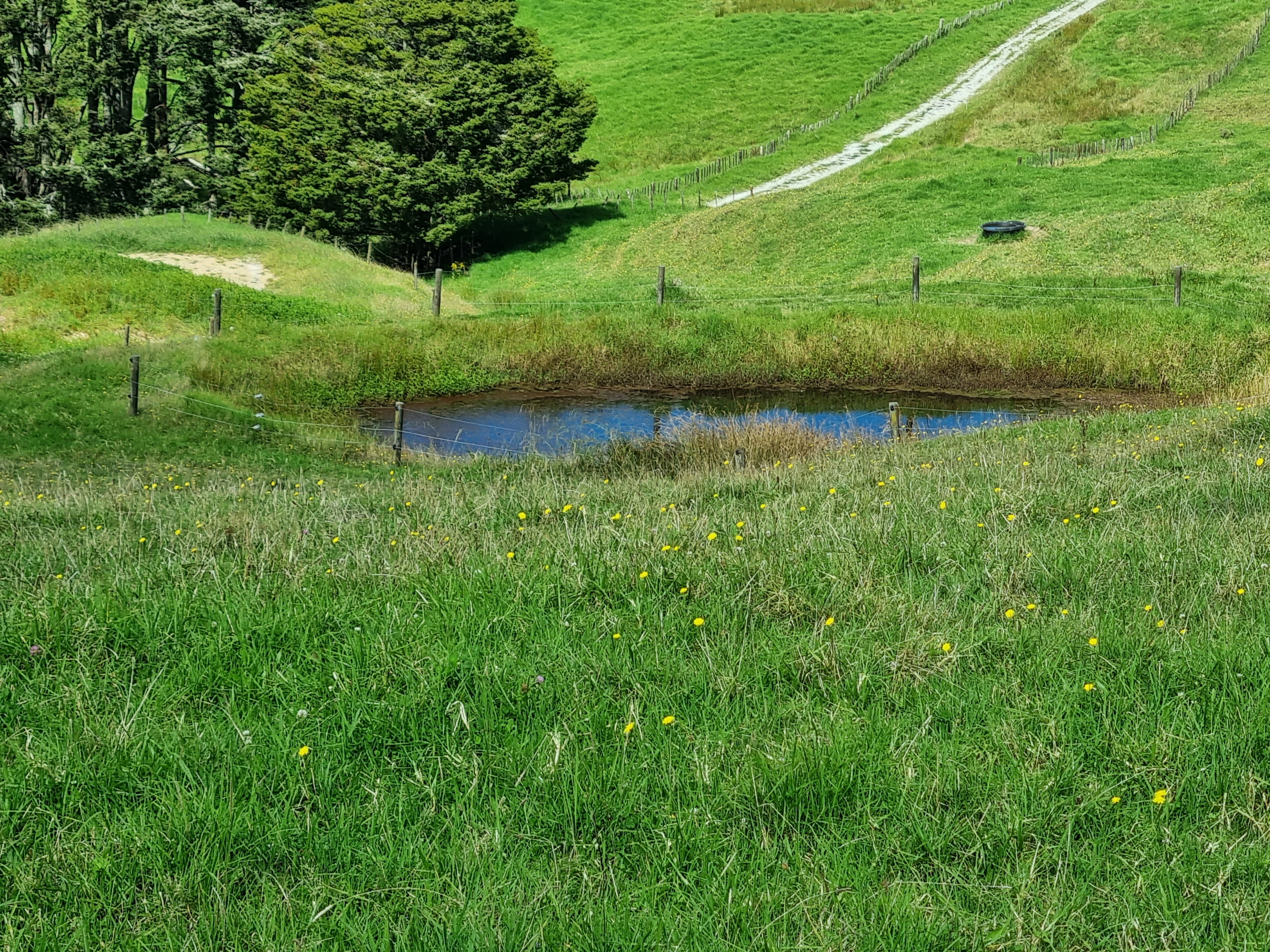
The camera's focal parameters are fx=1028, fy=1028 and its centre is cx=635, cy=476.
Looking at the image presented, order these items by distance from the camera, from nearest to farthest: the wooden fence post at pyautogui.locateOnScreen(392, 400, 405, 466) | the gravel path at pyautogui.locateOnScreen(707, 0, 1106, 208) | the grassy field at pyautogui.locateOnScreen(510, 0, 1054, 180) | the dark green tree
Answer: the wooden fence post at pyautogui.locateOnScreen(392, 400, 405, 466) < the dark green tree < the gravel path at pyautogui.locateOnScreen(707, 0, 1106, 208) < the grassy field at pyautogui.locateOnScreen(510, 0, 1054, 180)

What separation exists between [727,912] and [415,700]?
1.67 meters

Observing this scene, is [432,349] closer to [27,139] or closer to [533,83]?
[533,83]

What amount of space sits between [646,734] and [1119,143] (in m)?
42.5

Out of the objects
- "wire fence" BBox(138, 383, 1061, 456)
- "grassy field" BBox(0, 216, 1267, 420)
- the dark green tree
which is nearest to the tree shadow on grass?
the dark green tree

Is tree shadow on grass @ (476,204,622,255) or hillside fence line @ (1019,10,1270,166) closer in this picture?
hillside fence line @ (1019,10,1270,166)

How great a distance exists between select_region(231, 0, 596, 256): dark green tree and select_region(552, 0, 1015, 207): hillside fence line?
367 cm

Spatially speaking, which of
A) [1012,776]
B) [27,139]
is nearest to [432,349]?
→ [1012,776]

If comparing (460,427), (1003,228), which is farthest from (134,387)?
(1003,228)

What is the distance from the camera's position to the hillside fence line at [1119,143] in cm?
3859

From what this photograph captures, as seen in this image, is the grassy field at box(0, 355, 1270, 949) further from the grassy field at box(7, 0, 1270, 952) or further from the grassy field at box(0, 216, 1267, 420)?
the grassy field at box(0, 216, 1267, 420)

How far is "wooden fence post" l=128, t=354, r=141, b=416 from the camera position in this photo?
57.9ft

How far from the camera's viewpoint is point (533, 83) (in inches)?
1601

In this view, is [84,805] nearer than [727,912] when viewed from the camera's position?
No

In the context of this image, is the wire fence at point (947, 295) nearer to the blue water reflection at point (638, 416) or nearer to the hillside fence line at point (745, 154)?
the blue water reflection at point (638, 416)
